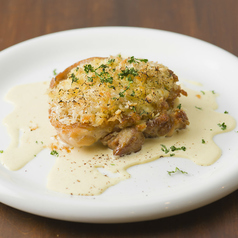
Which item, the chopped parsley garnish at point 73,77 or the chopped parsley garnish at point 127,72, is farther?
the chopped parsley garnish at point 73,77

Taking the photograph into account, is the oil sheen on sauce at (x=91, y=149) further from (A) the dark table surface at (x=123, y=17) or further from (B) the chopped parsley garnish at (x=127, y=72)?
(A) the dark table surface at (x=123, y=17)

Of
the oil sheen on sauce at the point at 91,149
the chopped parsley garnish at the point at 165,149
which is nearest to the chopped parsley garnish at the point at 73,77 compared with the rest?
the oil sheen on sauce at the point at 91,149

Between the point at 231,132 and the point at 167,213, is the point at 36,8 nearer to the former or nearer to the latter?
the point at 231,132

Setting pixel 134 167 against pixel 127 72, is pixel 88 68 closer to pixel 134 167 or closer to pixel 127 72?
pixel 127 72

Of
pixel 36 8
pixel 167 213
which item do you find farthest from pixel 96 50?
pixel 167 213

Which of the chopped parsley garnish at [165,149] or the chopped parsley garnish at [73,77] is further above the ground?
the chopped parsley garnish at [73,77]

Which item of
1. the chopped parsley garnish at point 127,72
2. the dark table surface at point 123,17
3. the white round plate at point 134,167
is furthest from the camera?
the dark table surface at point 123,17
